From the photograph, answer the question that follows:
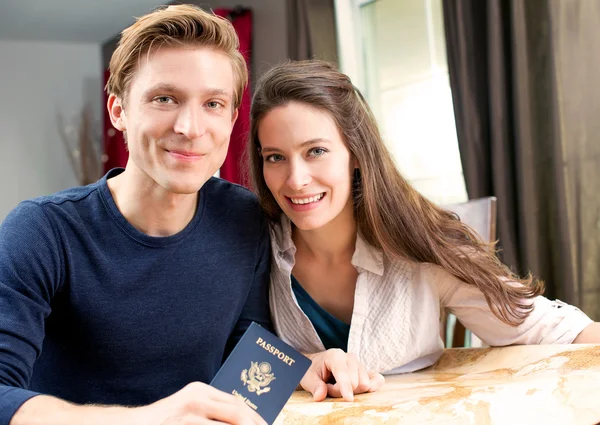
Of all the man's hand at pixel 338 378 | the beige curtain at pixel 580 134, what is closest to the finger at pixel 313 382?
the man's hand at pixel 338 378

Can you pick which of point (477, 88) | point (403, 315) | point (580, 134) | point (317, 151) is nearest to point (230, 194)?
point (317, 151)

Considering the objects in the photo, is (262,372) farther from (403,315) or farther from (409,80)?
(409,80)

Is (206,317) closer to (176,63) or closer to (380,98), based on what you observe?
(176,63)

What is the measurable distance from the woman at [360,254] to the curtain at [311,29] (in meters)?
2.68

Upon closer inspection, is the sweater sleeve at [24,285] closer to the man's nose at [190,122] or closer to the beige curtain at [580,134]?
the man's nose at [190,122]

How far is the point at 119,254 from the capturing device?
1.55m

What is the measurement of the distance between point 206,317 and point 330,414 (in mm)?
514

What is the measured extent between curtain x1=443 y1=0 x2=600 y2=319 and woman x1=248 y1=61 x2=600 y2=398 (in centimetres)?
125

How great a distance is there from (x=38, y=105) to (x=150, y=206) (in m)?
6.35

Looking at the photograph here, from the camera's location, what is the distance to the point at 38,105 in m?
7.43

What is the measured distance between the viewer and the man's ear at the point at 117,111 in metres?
1.69

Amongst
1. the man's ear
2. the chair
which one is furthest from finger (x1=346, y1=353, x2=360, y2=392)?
the chair

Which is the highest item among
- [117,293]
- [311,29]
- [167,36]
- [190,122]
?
[311,29]

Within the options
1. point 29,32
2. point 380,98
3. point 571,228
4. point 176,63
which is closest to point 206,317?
point 176,63
